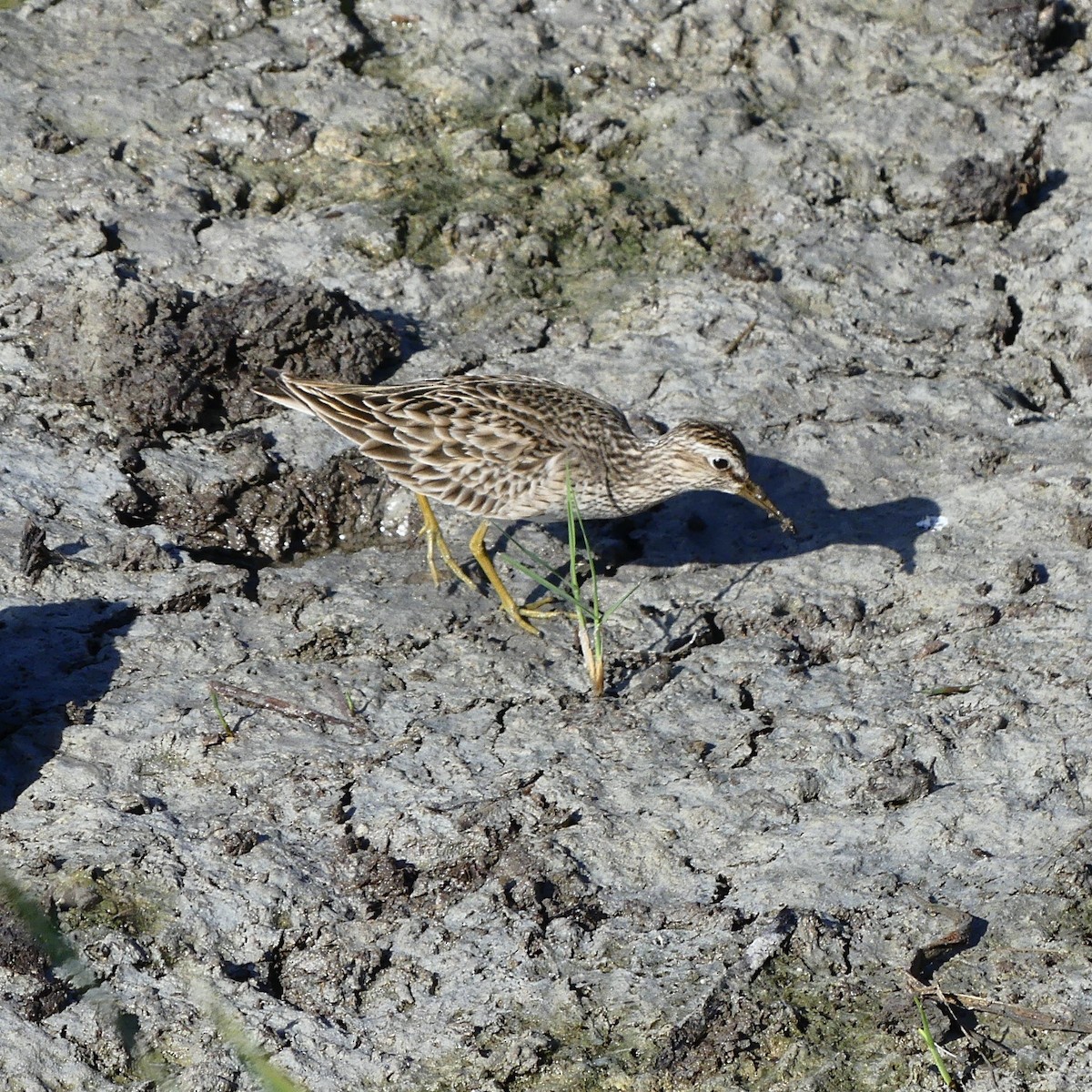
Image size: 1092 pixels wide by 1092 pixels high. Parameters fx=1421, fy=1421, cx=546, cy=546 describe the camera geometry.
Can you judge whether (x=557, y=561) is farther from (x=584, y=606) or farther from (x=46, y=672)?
(x=46, y=672)

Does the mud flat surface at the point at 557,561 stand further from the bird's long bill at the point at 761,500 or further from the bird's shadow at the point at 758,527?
the bird's long bill at the point at 761,500

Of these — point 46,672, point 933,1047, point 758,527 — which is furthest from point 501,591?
point 933,1047

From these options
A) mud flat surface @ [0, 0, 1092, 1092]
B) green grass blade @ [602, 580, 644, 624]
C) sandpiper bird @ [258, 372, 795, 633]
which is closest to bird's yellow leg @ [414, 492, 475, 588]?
sandpiper bird @ [258, 372, 795, 633]

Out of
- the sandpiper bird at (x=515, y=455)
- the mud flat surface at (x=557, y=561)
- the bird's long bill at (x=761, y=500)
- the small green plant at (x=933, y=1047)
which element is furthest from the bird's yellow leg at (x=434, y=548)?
the small green plant at (x=933, y=1047)

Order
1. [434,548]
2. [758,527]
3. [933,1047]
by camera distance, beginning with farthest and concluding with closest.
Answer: [758,527], [434,548], [933,1047]

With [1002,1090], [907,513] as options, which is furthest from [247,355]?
[1002,1090]
